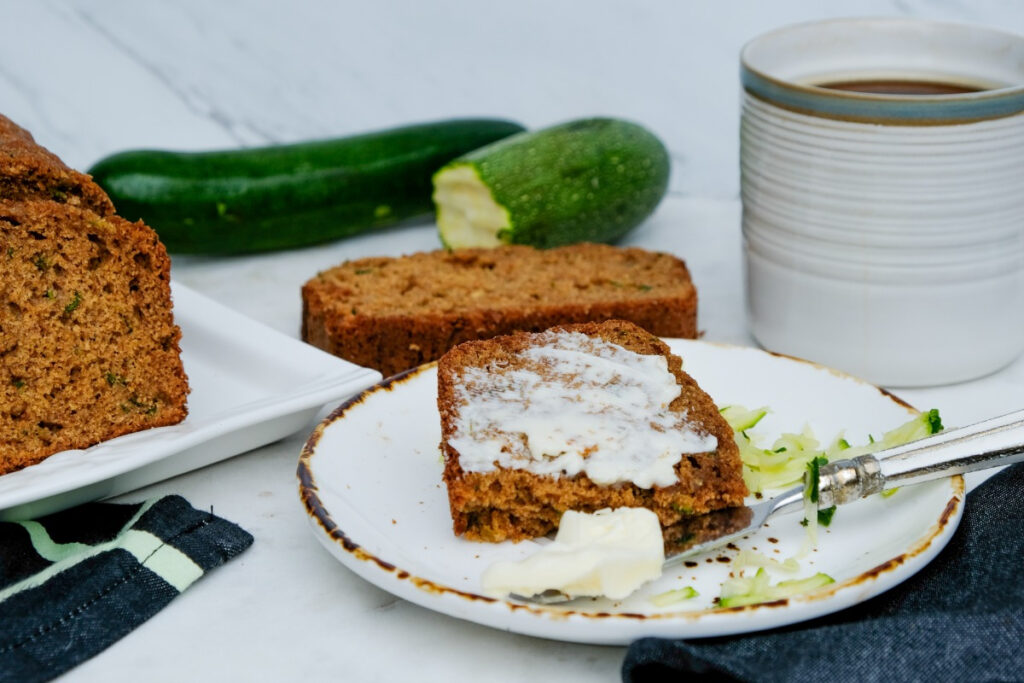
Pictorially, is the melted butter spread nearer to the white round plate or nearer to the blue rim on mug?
the white round plate

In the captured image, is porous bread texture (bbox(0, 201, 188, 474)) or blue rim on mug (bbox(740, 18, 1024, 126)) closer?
porous bread texture (bbox(0, 201, 188, 474))

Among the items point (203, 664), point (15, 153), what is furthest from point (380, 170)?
point (203, 664)

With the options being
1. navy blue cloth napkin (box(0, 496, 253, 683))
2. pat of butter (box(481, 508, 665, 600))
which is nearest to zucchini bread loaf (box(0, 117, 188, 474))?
navy blue cloth napkin (box(0, 496, 253, 683))

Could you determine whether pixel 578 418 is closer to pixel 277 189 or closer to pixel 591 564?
pixel 591 564

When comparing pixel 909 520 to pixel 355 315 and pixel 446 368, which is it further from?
pixel 355 315

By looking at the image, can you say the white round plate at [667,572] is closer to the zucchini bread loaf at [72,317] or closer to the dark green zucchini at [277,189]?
the zucchini bread loaf at [72,317]
